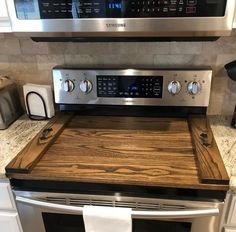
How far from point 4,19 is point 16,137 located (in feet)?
1.53

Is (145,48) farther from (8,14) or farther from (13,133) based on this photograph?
(13,133)

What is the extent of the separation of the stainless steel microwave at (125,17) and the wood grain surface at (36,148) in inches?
15.9

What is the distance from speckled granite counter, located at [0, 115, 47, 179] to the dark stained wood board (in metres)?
0.11

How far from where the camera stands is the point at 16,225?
996 millimetres

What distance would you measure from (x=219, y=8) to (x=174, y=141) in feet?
1.58

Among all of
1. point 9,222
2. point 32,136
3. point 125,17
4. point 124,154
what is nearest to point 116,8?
point 125,17

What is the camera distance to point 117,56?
3.92 feet

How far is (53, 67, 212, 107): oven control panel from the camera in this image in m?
1.09

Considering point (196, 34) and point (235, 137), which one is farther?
point (235, 137)

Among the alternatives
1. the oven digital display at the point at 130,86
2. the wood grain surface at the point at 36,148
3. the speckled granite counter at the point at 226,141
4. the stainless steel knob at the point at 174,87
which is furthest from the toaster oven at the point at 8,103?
the speckled granite counter at the point at 226,141

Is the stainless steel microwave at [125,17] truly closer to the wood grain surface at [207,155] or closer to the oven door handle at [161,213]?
the wood grain surface at [207,155]

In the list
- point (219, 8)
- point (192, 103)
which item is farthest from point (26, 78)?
point (219, 8)

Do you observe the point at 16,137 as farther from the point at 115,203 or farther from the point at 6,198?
the point at 115,203

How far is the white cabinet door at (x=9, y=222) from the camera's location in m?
0.98
